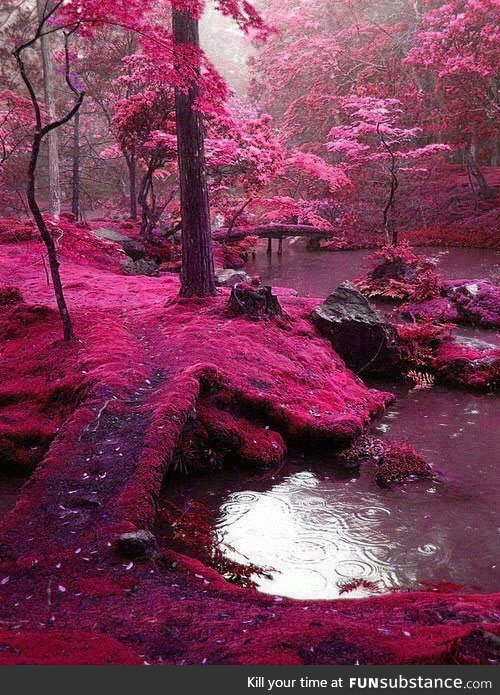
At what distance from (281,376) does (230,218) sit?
13325 millimetres

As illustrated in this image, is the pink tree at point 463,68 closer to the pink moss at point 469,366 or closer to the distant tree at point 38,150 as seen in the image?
the pink moss at point 469,366

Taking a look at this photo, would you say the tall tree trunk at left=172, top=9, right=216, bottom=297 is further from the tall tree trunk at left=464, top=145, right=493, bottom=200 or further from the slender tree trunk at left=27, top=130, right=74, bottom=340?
the tall tree trunk at left=464, top=145, right=493, bottom=200

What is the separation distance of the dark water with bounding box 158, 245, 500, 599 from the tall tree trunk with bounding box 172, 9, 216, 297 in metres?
3.88

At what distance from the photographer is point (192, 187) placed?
27.2 ft

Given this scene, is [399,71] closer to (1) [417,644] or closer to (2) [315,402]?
(2) [315,402]

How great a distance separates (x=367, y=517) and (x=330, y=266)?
14.4 m

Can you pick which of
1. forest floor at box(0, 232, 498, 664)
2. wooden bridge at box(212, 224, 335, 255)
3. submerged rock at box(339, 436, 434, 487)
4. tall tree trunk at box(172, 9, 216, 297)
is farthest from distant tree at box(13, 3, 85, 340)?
wooden bridge at box(212, 224, 335, 255)

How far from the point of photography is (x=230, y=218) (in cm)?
1944

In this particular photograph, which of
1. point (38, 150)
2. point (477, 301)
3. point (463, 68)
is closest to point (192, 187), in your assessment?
point (38, 150)

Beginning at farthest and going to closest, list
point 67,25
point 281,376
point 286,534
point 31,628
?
point 281,376 → point 67,25 → point 286,534 → point 31,628

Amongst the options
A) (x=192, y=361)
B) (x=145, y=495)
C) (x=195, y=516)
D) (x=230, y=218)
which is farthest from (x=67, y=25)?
(x=230, y=218)

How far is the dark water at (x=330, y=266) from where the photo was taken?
628 inches

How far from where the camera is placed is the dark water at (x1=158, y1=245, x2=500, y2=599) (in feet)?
13.7

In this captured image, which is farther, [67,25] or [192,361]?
[192,361]
